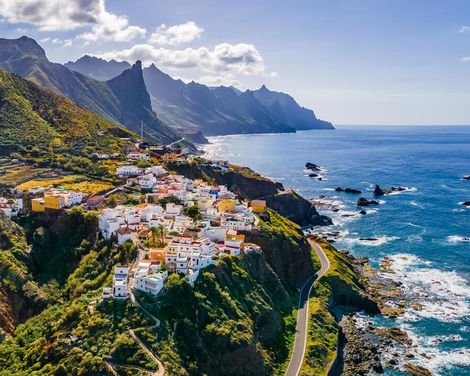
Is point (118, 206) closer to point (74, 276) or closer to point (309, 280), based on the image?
point (74, 276)

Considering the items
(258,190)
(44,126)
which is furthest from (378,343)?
(44,126)

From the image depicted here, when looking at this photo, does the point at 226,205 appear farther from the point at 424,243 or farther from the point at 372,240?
the point at 424,243

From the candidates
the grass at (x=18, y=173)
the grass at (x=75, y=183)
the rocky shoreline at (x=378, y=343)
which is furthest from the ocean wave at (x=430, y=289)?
Answer: the grass at (x=18, y=173)

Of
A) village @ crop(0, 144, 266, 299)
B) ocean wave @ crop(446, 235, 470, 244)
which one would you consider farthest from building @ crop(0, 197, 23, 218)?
ocean wave @ crop(446, 235, 470, 244)

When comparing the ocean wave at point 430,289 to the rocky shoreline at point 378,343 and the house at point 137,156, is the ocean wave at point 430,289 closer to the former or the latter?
the rocky shoreline at point 378,343

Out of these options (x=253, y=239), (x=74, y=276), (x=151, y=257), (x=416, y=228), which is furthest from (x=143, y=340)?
(x=416, y=228)

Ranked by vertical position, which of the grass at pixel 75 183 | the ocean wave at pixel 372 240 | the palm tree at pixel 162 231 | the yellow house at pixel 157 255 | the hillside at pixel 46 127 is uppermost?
the hillside at pixel 46 127
